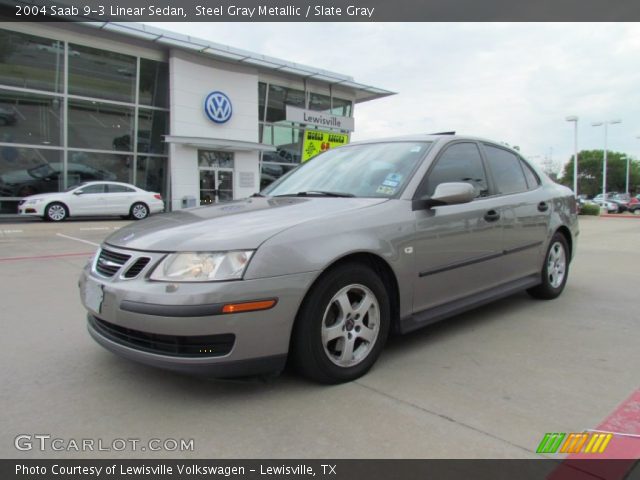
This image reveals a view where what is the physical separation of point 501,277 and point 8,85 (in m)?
18.3

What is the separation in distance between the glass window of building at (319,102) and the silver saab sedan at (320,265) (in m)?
21.4

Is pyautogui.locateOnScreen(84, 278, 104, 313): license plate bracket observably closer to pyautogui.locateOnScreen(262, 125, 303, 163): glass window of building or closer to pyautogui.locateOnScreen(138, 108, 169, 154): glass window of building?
pyautogui.locateOnScreen(138, 108, 169, 154): glass window of building

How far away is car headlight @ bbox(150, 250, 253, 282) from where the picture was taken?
250cm

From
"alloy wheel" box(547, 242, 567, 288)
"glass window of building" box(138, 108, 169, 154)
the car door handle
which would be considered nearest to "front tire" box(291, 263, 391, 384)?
the car door handle

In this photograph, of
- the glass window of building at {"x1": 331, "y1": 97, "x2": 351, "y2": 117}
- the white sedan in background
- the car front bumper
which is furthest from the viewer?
the glass window of building at {"x1": 331, "y1": 97, "x2": 351, "y2": 117}

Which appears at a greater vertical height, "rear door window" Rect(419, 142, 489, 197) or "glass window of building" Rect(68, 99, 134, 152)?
"glass window of building" Rect(68, 99, 134, 152)

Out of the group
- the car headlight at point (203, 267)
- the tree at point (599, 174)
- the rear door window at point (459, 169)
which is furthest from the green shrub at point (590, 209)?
the tree at point (599, 174)

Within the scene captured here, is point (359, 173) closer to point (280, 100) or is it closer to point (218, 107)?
point (218, 107)

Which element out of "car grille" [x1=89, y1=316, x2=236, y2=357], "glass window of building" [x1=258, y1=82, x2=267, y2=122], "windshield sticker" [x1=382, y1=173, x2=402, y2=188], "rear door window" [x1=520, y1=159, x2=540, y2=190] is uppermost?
"glass window of building" [x1=258, y1=82, x2=267, y2=122]

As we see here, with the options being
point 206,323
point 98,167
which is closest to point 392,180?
point 206,323

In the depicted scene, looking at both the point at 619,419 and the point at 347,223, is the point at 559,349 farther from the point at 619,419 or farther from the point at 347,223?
the point at 347,223

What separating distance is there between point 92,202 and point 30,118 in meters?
4.23

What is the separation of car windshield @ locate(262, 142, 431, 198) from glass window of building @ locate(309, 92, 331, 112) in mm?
21343
